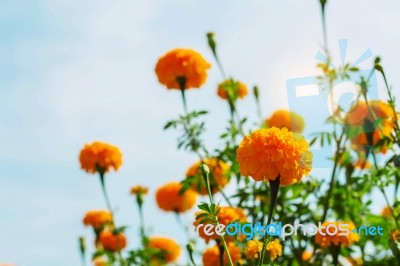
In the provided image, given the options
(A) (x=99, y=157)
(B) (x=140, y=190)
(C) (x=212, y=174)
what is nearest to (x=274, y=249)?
(C) (x=212, y=174)

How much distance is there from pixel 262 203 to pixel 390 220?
0.68 metres

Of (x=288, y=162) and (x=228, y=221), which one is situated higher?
(x=288, y=162)

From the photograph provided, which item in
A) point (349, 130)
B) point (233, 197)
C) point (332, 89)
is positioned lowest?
point (233, 197)

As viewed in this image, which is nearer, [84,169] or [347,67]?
[347,67]

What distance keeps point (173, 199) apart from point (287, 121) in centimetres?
141

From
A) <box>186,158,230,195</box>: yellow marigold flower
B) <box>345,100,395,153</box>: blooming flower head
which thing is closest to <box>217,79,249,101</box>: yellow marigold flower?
<box>186,158,230,195</box>: yellow marigold flower

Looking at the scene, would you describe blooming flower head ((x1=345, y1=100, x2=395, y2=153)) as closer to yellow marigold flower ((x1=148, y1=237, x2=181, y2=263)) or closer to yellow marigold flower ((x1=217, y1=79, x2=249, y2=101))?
yellow marigold flower ((x1=217, y1=79, x2=249, y2=101))

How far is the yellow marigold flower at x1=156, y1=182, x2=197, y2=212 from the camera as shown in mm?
5320

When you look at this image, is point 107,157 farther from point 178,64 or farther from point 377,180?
point 377,180

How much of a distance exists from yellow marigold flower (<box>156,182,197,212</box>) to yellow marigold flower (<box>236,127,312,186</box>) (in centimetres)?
332

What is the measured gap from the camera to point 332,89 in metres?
3.39

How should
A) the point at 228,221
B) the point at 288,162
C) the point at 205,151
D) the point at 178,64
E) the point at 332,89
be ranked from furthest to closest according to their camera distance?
the point at 178,64 < the point at 205,151 < the point at 332,89 < the point at 228,221 < the point at 288,162

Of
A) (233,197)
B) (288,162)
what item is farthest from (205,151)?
(288,162)

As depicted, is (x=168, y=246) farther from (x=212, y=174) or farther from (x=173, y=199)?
(x=212, y=174)
